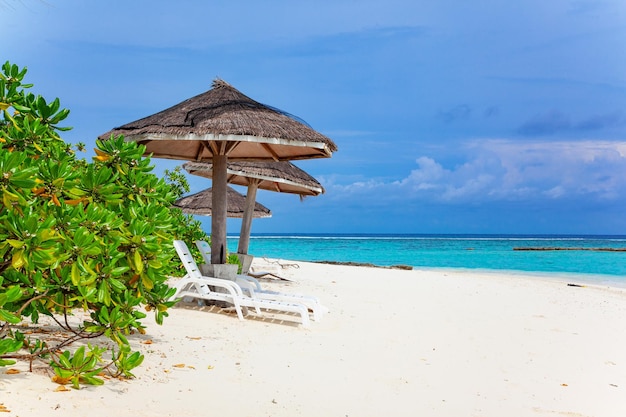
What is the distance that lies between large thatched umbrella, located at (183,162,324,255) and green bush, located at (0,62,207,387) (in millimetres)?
6990

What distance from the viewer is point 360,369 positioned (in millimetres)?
5191

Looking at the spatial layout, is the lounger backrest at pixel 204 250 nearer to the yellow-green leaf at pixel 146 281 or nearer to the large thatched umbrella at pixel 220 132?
the large thatched umbrella at pixel 220 132

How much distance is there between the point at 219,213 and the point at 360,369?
3860 mm

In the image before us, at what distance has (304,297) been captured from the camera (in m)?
7.71

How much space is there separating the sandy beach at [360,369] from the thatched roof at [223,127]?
7.17ft

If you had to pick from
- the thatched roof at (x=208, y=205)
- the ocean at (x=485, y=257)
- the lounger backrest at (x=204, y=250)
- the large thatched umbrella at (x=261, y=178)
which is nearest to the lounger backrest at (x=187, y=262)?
the lounger backrest at (x=204, y=250)

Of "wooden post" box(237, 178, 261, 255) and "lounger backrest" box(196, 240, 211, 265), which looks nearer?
"lounger backrest" box(196, 240, 211, 265)

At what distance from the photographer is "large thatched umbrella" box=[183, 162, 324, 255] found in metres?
11.2

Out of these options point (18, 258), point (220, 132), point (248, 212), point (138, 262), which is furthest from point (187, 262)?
point (248, 212)

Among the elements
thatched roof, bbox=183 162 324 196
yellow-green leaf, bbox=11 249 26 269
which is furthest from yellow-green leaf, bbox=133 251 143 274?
thatched roof, bbox=183 162 324 196

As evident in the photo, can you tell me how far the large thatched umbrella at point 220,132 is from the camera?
7.22 meters

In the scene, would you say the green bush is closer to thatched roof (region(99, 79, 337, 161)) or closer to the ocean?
thatched roof (region(99, 79, 337, 161))

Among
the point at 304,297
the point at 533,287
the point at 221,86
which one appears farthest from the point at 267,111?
the point at 533,287

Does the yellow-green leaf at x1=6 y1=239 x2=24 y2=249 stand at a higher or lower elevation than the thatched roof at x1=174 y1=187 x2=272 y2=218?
lower
